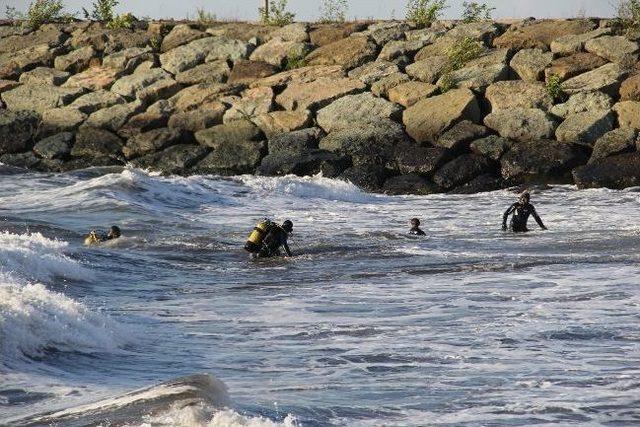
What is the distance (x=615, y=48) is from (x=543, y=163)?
5606mm

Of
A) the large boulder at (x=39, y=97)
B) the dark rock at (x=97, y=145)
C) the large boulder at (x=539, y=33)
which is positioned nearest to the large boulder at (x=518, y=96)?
the large boulder at (x=539, y=33)

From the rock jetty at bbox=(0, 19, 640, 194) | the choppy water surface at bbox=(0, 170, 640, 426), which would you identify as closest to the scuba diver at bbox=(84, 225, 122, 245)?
the choppy water surface at bbox=(0, 170, 640, 426)

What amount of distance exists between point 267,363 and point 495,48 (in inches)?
1024

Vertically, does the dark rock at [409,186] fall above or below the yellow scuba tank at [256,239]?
above

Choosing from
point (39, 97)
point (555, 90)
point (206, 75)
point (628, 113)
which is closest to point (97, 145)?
point (39, 97)

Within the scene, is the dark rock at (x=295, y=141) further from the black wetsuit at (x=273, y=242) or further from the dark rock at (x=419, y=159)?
the black wetsuit at (x=273, y=242)

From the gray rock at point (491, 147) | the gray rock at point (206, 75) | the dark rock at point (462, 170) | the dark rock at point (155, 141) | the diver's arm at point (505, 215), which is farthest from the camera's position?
the gray rock at point (206, 75)

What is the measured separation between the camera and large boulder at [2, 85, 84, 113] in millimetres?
38062

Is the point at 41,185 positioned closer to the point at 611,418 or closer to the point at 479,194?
the point at 479,194

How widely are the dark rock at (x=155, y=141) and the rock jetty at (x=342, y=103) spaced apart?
39mm

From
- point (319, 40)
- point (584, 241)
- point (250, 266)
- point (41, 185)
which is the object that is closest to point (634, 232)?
point (584, 241)

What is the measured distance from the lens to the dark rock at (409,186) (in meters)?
31.0

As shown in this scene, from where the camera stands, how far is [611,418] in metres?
9.72

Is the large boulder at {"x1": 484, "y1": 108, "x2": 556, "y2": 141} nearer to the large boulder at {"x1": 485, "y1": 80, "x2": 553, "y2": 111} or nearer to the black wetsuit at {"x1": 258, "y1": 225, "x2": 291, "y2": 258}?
the large boulder at {"x1": 485, "y1": 80, "x2": 553, "y2": 111}
